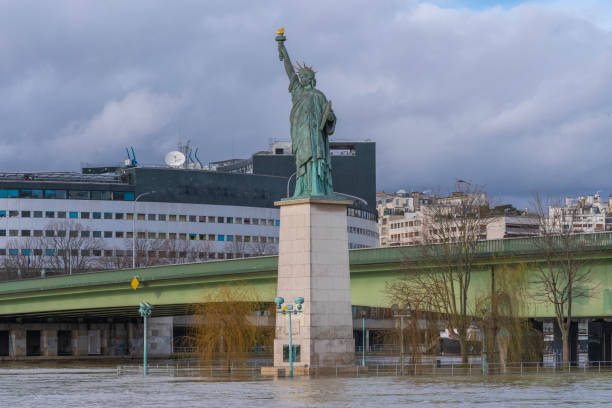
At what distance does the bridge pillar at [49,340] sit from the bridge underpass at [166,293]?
115 millimetres

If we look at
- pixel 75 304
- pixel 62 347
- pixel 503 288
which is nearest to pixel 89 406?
pixel 503 288

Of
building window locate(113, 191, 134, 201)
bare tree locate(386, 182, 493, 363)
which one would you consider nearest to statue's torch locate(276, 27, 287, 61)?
bare tree locate(386, 182, 493, 363)

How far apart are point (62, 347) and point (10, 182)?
175 ft

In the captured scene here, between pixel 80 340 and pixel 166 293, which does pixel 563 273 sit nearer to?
pixel 166 293

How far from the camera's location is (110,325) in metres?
135

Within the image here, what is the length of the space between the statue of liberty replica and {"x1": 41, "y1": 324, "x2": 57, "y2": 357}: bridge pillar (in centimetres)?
7479

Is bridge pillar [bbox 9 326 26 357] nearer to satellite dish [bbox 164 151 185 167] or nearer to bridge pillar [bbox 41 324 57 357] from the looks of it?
bridge pillar [bbox 41 324 57 357]

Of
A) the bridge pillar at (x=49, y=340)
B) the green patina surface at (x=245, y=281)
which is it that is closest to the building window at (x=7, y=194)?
the bridge pillar at (x=49, y=340)

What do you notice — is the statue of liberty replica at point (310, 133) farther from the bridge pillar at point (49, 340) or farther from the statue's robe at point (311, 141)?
the bridge pillar at point (49, 340)

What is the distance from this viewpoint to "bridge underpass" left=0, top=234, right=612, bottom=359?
6756 cm

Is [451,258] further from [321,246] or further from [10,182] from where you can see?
[10,182]

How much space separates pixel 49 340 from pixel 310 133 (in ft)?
252

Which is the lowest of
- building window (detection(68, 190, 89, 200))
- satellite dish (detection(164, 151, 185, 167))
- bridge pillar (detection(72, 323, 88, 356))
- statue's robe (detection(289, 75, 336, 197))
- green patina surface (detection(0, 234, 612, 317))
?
bridge pillar (detection(72, 323, 88, 356))

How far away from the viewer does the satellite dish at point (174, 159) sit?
191500mm
